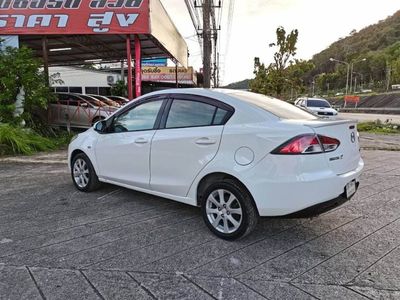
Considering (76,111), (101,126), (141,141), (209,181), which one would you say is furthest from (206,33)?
(209,181)

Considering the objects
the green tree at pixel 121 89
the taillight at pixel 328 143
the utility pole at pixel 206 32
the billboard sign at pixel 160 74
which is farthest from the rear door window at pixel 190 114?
the billboard sign at pixel 160 74

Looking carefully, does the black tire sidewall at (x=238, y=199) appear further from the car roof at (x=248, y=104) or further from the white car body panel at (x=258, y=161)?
the car roof at (x=248, y=104)

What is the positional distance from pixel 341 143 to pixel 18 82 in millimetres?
9656

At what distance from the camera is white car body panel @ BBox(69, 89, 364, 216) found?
352 centimetres

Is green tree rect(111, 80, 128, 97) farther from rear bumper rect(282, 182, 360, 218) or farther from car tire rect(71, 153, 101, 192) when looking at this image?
rear bumper rect(282, 182, 360, 218)

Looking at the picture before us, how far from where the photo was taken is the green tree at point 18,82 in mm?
10404

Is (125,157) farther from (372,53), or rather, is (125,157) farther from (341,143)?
(372,53)

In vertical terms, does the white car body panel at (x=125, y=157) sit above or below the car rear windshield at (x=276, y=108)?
below

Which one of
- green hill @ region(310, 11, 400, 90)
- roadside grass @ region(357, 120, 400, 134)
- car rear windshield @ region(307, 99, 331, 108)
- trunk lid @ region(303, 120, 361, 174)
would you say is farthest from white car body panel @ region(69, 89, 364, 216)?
green hill @ region(310, 11, 400, 90)

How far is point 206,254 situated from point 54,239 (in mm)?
1653

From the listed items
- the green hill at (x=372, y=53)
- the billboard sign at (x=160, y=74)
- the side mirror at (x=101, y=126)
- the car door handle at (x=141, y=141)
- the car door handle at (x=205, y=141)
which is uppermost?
the green hill at (x=372, y=53)

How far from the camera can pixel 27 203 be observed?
529 cm

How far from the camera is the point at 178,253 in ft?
12.0

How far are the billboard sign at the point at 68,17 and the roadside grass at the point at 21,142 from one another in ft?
11.1
